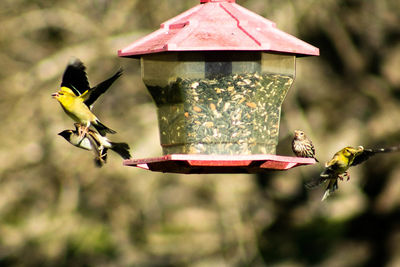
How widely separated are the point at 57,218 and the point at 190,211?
5.66m

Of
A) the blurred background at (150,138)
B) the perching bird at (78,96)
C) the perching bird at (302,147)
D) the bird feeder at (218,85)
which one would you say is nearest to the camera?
the bird feeder at (218,85)

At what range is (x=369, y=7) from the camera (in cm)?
1061

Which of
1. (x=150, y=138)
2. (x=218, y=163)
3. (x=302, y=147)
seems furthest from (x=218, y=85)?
(x=150, y=138)

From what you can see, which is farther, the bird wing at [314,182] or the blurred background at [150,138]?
the blurred background at [150,138]

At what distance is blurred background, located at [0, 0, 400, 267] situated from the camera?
33.8 ft

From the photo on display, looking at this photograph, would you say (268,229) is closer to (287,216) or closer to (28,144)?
(287,216)

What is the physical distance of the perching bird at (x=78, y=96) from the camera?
21.2 ft

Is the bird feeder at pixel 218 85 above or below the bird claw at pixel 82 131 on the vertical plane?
above

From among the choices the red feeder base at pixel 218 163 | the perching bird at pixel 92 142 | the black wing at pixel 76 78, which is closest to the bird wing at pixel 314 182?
the red feeder base at pixel 218 163

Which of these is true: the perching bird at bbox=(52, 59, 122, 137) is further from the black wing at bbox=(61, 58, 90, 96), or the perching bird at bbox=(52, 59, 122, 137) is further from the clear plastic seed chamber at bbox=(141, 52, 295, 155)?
the clear plastic seed chamber at bbox=(141, 52, 295, 155)

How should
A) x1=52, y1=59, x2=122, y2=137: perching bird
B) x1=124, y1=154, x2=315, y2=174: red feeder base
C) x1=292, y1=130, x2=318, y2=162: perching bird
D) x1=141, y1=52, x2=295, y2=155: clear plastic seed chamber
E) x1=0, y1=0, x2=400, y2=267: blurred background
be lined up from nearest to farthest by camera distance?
x1=124, y1=154, x2=315, y2=174: red feeder base, x1=141, y1=52, x2=295, y2=155: clear plastic seed chamber, x1=52, y1=59, x2=122, y2=137: perching bird, x1=292, y1=130, x2=318, y2=162: perching bird, x1=0, y1=0, x2=400, y2=267: blurred background

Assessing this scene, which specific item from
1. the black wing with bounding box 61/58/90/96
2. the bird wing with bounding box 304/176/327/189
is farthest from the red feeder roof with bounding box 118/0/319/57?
the bird wing with bounding box 304/176/327/189

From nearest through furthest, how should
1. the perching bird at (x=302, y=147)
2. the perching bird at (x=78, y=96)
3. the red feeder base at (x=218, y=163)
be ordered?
the red feeder base at (x=218, y=163), the perching bird at (x=78, y=96), the perching bird at (x=302, y=147)

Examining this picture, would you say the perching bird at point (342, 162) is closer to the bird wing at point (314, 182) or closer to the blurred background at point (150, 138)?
the bird wing at point (314, 182)
